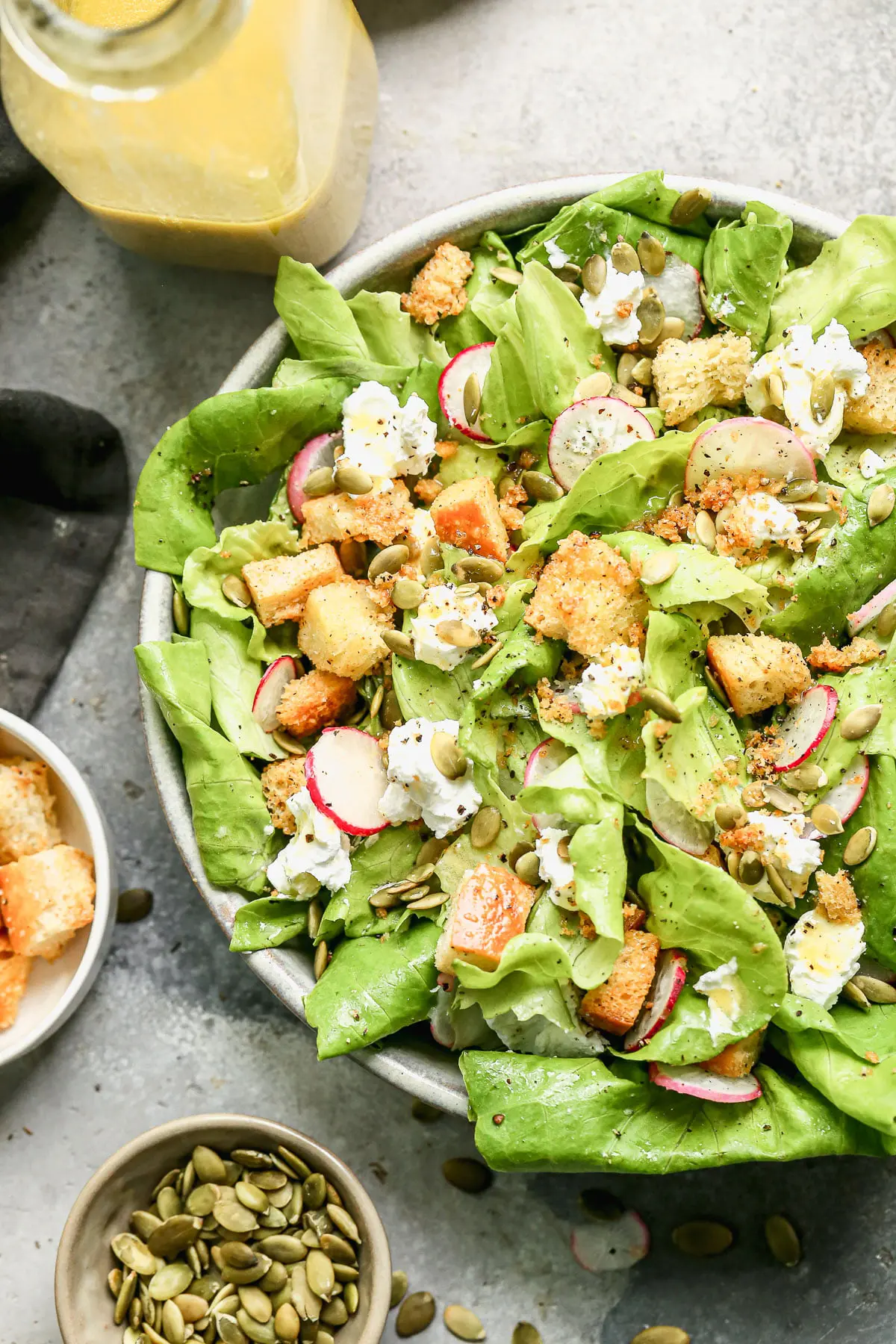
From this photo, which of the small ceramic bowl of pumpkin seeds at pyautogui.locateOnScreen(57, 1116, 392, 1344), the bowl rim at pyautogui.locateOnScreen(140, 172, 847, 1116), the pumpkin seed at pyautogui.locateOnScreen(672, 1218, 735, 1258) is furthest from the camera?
the pumpkin seed at pyautogui.locateOnScreen(672, 1218, 735, 1258)

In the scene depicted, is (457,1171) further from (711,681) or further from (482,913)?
(711,681)

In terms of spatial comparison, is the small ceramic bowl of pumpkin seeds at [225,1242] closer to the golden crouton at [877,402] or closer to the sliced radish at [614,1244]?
the sliced radish at [614,1244]

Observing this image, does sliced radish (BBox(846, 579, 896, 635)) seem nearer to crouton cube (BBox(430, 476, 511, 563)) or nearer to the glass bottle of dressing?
crouton cube (BBox(430, 476, 511, 563))

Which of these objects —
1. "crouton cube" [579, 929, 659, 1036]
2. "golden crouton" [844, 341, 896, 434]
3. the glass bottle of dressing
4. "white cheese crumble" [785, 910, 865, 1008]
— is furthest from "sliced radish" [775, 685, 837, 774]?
the glass bottle of dressing

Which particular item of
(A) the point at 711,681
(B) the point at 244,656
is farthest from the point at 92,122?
(A) the point at 711,681

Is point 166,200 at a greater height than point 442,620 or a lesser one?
greater

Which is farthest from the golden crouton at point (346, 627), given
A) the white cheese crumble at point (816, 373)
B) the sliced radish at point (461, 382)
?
the white cheese crumble at point (816, 373)

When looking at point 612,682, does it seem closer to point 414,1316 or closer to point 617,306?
point 617,306
